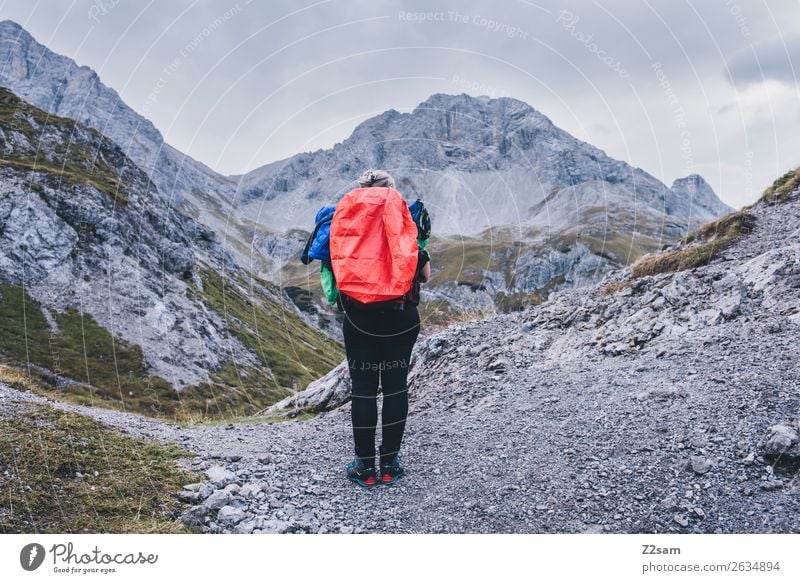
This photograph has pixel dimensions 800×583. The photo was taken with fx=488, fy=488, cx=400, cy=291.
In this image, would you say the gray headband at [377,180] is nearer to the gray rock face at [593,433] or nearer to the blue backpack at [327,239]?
the blue backpack at [327,239]

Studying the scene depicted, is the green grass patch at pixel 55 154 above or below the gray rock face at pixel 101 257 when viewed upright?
above

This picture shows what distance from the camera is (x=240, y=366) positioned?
83.8 meters

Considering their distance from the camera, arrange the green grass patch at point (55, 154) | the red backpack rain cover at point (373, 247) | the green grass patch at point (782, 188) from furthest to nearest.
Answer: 1. the green grass patch at point (55, 154)
2. the green grass patch at point (782, 188)
3. the red backpack rain cover at point (373, 247)

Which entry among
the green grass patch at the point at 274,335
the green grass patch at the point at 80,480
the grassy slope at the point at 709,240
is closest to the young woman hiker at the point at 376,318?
the green grass patch at the point at 80,480

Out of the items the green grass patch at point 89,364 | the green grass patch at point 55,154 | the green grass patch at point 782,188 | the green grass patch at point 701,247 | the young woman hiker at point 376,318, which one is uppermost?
the green grass patch at point 55,154

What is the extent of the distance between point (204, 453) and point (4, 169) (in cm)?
9160

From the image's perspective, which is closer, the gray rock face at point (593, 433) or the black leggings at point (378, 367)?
the gray rock face at point (593, 433)

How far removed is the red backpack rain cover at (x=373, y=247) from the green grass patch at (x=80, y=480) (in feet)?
11.3

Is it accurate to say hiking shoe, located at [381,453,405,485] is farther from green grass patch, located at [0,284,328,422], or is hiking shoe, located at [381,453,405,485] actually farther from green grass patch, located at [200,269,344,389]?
green grass patch, located at [200,269,344,389]

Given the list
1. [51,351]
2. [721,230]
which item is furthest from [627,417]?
[51,351]

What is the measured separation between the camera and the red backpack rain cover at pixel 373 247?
6520mm

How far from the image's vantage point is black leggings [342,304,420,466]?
689 centimetres

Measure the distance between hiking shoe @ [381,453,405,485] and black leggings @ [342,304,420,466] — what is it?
9cm
